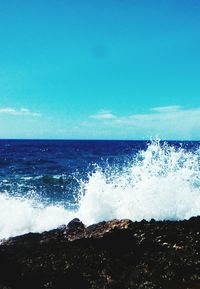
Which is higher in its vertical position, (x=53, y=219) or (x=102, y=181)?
(x=102, y=181)

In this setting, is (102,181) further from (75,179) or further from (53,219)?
(75,179)

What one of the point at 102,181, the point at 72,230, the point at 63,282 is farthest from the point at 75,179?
the point at 63,282

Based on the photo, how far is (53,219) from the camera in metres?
13.6

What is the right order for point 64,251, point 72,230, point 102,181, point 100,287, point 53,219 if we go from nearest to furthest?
point 100,287 → point 64,251 → point 72,230 → point 53,219 → point 102,181

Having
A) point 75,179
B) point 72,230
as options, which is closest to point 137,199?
point 72,230

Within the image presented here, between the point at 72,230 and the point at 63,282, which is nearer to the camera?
the point at 63,282

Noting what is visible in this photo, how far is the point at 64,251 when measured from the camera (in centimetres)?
613

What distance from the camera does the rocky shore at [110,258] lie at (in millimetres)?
5414

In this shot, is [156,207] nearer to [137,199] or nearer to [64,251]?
[137,199]

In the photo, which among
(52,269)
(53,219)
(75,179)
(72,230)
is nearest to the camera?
(52,269)

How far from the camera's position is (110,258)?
586 cm

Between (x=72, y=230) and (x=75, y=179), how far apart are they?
64.0 ft

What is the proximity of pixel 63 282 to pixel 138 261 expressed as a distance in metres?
1.05

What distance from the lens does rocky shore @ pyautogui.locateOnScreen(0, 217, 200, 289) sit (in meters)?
5.41
